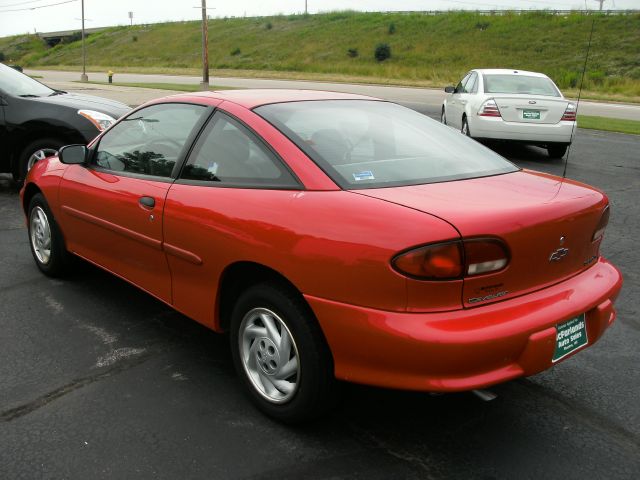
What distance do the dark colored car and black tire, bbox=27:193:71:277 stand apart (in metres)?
2.63

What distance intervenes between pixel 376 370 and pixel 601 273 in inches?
49.7

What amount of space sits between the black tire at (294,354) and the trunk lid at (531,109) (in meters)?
8.43

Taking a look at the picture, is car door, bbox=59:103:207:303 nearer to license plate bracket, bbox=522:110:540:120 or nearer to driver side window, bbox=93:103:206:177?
driver side window, bbox=93:103:206:177

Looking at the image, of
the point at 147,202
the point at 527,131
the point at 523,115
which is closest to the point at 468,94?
the point at 523,115

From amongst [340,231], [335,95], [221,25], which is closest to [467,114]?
[335,95]

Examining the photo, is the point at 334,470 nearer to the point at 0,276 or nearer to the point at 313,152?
the point at 313,152

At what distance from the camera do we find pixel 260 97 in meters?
3.55

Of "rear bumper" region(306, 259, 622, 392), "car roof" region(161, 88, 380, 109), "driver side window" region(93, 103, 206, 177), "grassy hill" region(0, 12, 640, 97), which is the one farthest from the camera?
"grassy hill" region(0, 12, 640, 97)

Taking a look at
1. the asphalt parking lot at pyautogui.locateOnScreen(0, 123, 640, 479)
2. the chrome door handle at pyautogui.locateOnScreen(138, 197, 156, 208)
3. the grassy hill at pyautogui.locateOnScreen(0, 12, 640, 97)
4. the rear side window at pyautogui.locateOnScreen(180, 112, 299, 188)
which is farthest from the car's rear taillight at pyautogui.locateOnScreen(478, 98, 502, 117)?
the grassy hill at pyautogui.locateOnScreen(0, 12, 640, 97)

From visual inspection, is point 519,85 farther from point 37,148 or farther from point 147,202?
point 147,202

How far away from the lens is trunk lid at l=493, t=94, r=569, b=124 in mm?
10336

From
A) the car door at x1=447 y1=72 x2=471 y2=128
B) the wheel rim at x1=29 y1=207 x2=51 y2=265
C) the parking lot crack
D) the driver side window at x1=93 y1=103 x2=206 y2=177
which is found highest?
the driver side window at x1=93 y1=103 x2=206 y2=177

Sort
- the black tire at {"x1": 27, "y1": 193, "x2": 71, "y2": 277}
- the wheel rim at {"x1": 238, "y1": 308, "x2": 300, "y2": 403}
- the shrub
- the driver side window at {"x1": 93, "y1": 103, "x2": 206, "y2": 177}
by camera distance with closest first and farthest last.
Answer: the wheel rim at {"x1": 238, "y1": 308, "x2": 300, "y2": 403}, the driver side window at {"x1": 93, "y1": 103, "x2": 206, "y2": 177}, the black tire at {"x1": 27, "y1": 193, "x2": 71, "y2": 277}, the shrub

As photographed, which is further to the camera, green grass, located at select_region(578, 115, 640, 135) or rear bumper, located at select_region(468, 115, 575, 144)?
green grass, located at select_region(578, 115, 640, 135)
